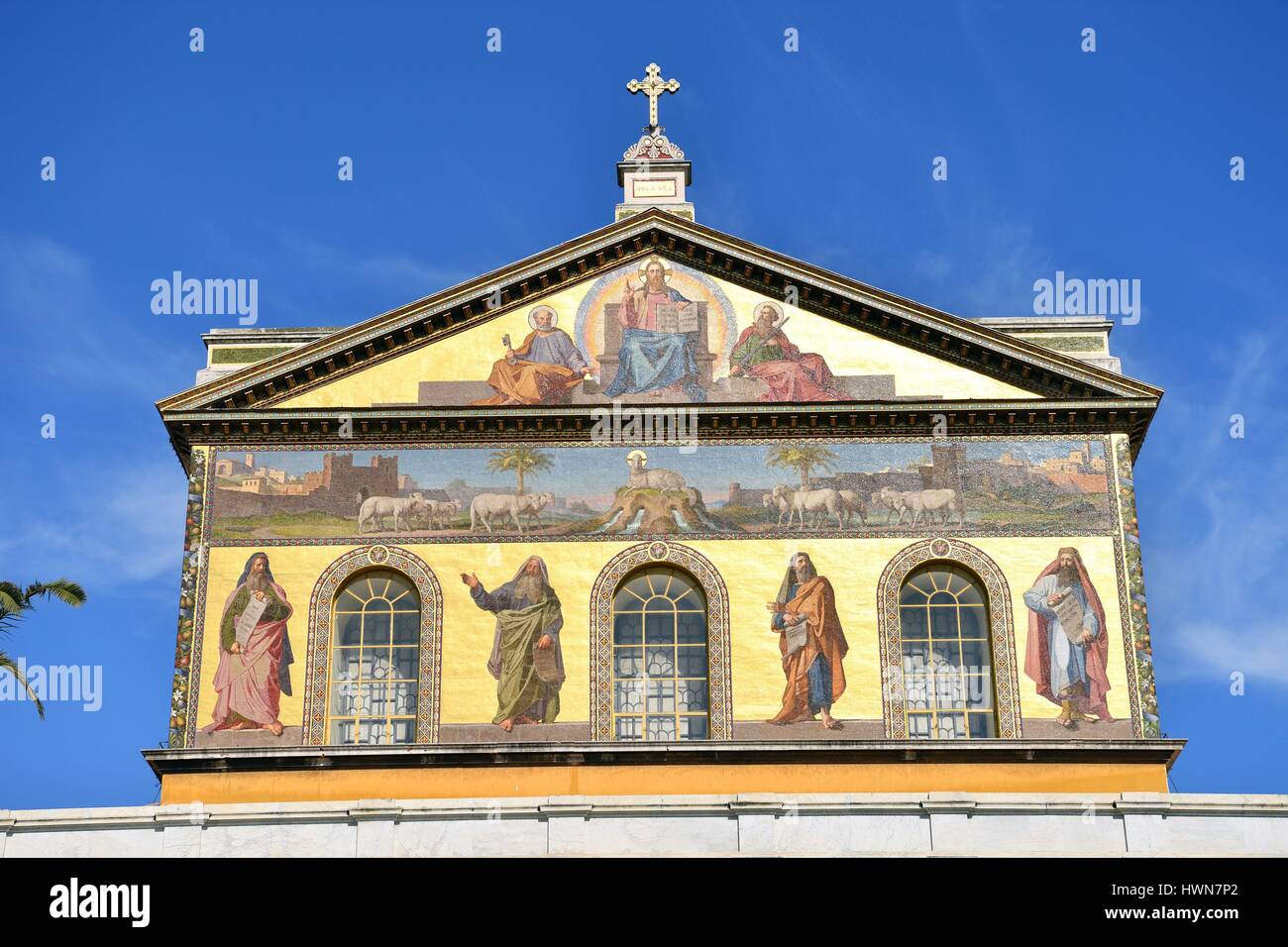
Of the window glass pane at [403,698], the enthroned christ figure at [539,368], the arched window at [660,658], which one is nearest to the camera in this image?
the arched window at [660,658]

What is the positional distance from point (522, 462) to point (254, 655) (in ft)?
17.1

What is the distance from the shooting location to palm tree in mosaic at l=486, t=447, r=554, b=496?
3378cm

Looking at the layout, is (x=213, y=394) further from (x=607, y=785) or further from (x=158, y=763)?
(x=607, y=785)

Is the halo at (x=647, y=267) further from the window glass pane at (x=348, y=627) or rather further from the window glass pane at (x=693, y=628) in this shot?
the window glass pane at (x=348, y=627)

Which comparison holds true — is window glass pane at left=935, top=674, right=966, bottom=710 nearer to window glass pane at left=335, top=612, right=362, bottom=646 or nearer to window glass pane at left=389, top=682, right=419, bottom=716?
window glass pane at left=389, top=682, right=419, bottom=716

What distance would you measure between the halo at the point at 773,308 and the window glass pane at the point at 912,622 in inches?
207

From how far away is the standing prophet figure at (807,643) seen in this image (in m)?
32.0

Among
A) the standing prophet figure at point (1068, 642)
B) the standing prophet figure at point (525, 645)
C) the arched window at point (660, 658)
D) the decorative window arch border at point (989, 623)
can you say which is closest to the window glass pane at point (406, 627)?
the standing prophet figure at point (525, 645)

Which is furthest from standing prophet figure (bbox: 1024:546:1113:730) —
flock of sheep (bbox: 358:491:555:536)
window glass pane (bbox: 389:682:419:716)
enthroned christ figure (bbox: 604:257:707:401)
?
window glass pane (bbox: 389:682:419:716)

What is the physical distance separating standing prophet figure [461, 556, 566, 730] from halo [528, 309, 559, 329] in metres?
4.15

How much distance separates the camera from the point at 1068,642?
32500 mm

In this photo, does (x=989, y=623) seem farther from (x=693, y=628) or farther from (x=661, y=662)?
(x=661, y=662)

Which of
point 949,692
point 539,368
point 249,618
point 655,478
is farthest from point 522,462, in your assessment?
point 949,692
